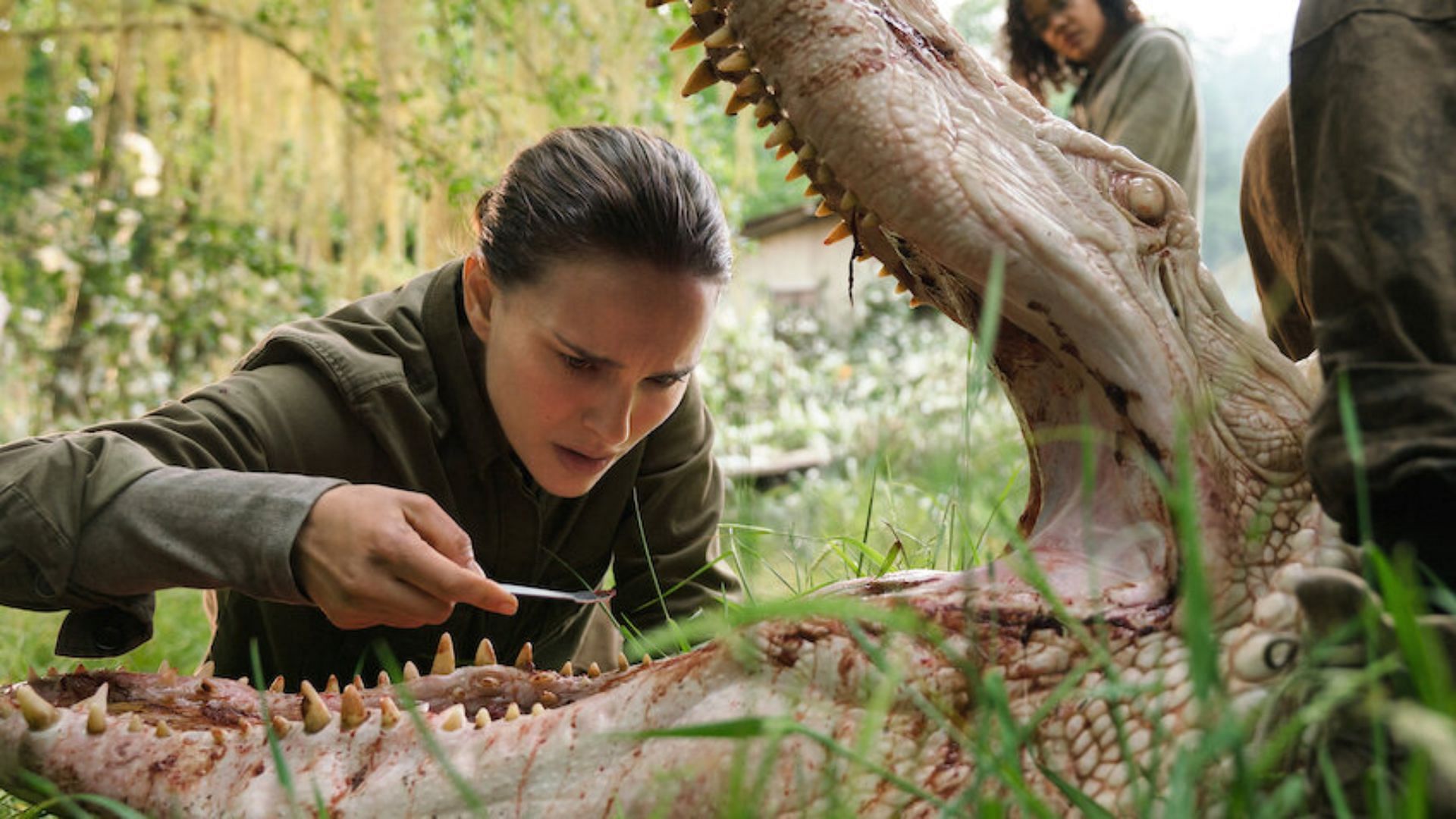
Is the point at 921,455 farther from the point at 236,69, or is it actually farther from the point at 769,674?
the point at 769,674

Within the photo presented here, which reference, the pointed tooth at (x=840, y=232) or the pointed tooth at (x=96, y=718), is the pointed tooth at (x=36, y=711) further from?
the pointed tooth at (x=840, y=232)

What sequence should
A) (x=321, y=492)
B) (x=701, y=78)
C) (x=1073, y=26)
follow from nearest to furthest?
(x=701, y=78) → (x=321, y=492) → (x=1073, y=26)

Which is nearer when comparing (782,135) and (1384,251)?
(1384,251)

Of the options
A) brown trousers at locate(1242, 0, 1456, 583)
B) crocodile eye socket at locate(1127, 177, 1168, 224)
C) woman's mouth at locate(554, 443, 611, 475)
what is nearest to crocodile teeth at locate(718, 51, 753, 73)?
crocodile eye socket at locate(1127, 177, 1168, 224)

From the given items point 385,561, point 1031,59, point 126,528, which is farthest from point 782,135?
point 1031,59

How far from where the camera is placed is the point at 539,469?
96.7 inches

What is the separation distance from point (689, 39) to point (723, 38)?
0.47 feet

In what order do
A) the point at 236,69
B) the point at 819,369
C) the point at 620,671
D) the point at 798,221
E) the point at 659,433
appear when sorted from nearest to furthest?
the point at 620,671
the point at 659,433
the point at 236,69
the point at 819,369
the point at 798,221

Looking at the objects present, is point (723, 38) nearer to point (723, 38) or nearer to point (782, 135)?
point (723, 38)

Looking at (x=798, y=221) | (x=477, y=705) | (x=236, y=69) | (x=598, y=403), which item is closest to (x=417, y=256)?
(x=236, y=69)

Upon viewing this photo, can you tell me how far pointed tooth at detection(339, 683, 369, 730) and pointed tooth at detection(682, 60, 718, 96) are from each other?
826 mm

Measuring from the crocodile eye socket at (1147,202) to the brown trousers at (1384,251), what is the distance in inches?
8.9

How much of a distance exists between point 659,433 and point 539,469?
0.47 m

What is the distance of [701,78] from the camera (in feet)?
5.56
